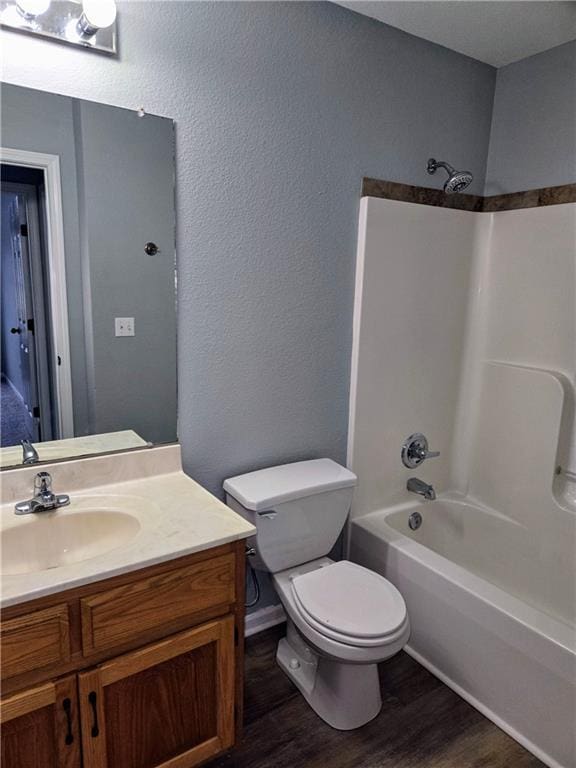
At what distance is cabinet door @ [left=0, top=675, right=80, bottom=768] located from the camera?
109 cm

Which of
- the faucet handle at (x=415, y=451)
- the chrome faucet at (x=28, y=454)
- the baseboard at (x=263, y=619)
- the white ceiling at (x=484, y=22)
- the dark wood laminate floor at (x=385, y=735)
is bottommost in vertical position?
the dark wood laminate floor at (x=385, y=735)

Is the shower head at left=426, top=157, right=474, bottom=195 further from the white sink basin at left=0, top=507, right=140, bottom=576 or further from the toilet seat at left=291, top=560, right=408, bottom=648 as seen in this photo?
the white sink basin at left=0, top=507, right=140, bottom=576

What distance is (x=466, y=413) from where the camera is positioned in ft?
8.42

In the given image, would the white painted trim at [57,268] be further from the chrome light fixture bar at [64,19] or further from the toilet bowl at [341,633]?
the toilet bowl at [341,633]

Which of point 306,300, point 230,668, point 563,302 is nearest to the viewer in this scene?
point 230,668

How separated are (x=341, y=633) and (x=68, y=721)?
759 millimetres

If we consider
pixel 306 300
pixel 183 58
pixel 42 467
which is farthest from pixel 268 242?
pixel 42 467

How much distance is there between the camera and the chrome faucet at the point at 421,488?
2320 mm

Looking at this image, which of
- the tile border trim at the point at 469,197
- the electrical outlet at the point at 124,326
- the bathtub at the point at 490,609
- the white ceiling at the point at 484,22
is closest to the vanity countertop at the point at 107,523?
the electrical outlet at the point at 124,326

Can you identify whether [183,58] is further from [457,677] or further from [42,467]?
[457,677]

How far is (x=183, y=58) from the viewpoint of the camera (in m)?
1.58

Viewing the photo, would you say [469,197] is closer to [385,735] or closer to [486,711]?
[486,711]

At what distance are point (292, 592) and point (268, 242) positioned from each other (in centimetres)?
123

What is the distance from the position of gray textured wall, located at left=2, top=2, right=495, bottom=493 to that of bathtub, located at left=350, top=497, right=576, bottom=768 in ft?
1.76
